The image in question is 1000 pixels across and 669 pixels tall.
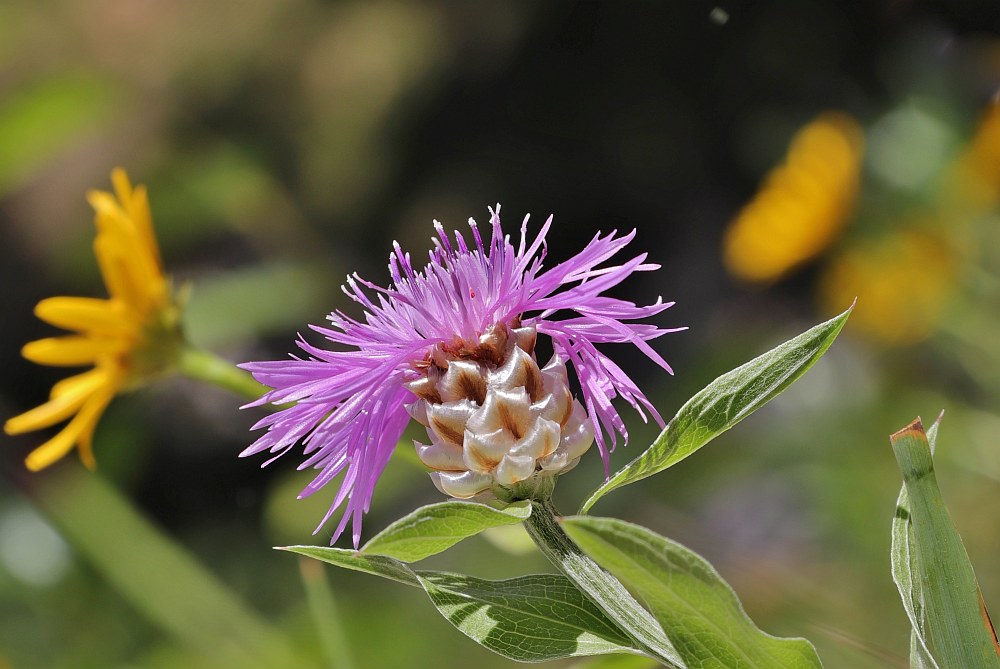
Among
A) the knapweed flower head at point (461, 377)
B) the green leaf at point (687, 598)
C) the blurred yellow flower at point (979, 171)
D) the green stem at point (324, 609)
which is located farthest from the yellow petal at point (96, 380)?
the blurred yellow flower at point (979, 171)

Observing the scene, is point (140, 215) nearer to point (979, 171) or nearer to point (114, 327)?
point (114, 327)

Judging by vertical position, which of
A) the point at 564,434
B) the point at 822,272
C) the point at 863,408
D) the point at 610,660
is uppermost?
the point at 564,434

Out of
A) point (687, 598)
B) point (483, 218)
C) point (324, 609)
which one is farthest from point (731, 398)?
point (483, 218)

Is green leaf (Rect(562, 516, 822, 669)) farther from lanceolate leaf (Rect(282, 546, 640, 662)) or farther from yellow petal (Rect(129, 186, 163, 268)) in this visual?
yellow petal (Rect(129, 186, 163, 268))

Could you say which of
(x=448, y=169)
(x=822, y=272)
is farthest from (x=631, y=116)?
(x=822, y=272)

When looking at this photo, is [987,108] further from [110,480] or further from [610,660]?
[110,480]

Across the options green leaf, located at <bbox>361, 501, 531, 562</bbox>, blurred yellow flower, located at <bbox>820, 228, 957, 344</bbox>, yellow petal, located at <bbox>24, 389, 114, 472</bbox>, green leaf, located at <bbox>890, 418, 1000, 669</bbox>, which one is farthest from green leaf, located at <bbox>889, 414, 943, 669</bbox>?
blurred yellow flower, located at <bbox>820, 228, 957, 344</bbox>
